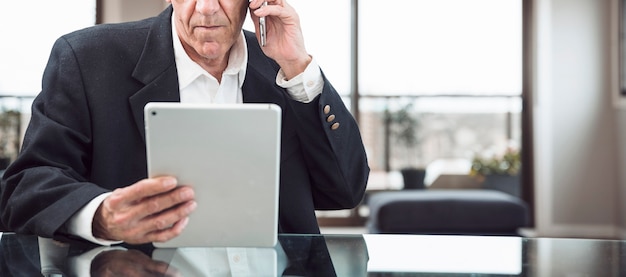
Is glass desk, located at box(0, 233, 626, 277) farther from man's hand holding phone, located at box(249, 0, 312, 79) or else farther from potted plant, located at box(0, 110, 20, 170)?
potted plant, located at box(0, 110, 20, 170)

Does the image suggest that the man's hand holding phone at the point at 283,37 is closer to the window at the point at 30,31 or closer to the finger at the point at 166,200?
the finger at the point at 166,200

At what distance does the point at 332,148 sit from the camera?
162 cm

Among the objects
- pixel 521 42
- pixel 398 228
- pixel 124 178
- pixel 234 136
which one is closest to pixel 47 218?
pixel 124 178

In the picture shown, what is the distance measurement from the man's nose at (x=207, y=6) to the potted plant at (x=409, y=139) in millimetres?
5010

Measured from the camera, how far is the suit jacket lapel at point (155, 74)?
1599 millimetres

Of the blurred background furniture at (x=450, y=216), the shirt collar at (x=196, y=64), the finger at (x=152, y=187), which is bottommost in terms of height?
the blurred background furniture at (x=450, y=216)

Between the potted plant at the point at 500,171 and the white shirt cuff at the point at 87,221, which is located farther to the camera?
the potted plant at the point at 500,171

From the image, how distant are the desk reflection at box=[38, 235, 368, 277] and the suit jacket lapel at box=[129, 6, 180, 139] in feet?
1.17

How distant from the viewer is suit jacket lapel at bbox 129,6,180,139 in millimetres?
1599

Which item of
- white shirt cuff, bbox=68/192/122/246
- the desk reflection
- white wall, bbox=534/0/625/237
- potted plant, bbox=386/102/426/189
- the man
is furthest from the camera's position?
potted plant, bbox=386/102/426/189

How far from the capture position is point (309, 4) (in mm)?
6355

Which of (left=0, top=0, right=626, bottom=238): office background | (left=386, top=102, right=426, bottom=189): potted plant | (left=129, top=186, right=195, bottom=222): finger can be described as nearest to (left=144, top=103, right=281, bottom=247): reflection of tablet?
(left=129, top=186, right=195, bottom=222): finger

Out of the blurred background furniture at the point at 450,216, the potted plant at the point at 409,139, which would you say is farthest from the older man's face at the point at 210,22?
the potted plant at the point at 409,139

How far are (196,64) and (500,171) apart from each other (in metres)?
5.20
